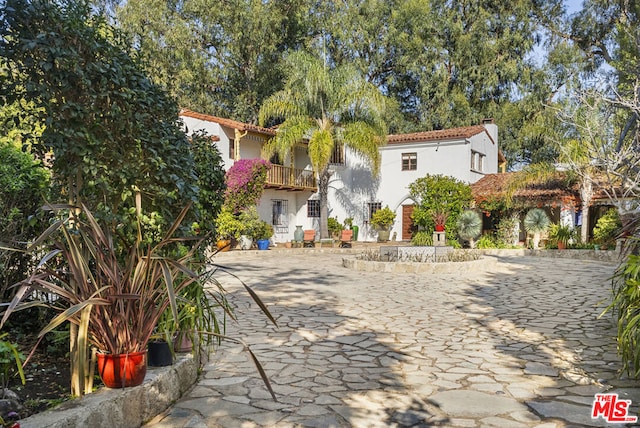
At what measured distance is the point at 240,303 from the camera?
8.02m

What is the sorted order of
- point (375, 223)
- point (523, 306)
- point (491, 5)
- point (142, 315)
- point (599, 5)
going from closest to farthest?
point (142, 315), point (523, 306), point (375, 223), point (599, 5), point (491, 5)

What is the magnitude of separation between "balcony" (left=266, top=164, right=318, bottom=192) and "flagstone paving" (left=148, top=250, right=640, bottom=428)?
48.1 ft

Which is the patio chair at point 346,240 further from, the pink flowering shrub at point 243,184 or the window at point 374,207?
the pink flowering shrub at point 243,184

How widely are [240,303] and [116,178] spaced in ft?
15.0

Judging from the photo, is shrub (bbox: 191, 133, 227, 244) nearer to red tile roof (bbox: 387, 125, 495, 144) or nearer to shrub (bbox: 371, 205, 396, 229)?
shrub (bbox: 371, 205, 396, 229)

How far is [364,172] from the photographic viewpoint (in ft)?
91.8

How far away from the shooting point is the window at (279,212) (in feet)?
84.8

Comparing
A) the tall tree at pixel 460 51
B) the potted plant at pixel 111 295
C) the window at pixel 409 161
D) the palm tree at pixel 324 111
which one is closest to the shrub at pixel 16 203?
the potted plant at pixel 111 295

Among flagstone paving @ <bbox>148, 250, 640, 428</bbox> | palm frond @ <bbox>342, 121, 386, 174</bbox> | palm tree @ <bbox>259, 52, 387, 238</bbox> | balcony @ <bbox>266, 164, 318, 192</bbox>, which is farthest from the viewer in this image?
balcony @ <bbox>266, 164, 318, 192</bbox>

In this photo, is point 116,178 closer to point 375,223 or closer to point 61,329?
point 61,329

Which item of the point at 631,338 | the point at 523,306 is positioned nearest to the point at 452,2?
the point at 523,306

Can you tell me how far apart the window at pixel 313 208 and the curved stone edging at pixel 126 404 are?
23844 millimetres

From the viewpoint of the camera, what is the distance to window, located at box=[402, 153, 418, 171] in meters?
26.4

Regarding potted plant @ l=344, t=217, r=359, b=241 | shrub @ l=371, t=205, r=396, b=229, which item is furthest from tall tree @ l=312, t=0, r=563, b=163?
potted plant @ l=344, t=217, r=359, b=241
